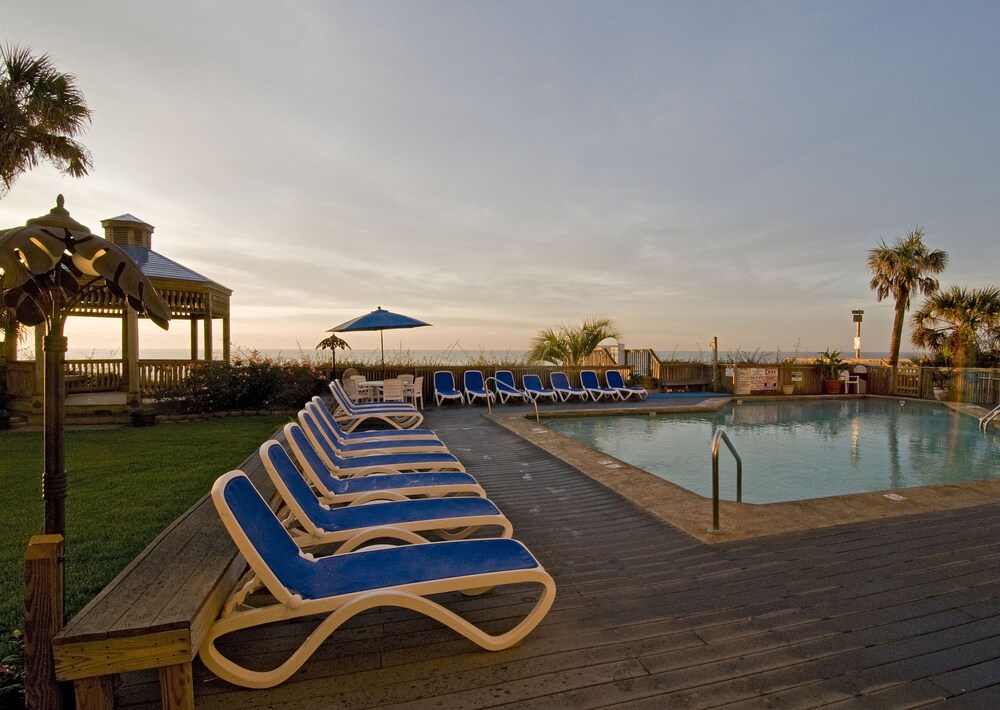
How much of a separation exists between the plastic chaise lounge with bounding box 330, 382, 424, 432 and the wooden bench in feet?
19.2

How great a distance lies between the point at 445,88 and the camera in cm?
1239

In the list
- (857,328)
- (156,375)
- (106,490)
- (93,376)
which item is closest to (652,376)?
(857,328)

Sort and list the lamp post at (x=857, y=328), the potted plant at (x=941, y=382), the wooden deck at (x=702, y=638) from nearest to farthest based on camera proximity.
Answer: the wooden deck at (x=702, y=638)
the potted plant at (x=941, y=382)
the lamp post at (x=857, y=328)

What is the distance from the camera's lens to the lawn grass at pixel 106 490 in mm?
3160

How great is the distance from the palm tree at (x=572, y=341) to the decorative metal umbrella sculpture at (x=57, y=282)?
582 inches

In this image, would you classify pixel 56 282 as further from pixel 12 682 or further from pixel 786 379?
pixel 786 379

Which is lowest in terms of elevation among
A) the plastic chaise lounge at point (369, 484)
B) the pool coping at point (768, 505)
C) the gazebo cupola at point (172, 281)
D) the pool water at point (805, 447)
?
the pool water at point (805, 447)

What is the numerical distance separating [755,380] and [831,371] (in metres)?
2.89

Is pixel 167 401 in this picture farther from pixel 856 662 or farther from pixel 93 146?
pixel 856 662

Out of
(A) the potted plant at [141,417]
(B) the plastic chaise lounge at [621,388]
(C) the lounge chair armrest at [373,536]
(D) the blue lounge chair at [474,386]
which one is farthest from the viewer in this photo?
(B) the plastic chaise lounge at [621,388]

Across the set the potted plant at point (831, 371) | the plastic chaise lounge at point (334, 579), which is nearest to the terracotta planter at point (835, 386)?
the potted plant at point (831, 371)

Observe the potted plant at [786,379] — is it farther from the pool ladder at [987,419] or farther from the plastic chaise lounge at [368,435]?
the plastic chaise lounge at [368,435]

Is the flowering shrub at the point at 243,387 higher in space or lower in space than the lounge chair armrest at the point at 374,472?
higher

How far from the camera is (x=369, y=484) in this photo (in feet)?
12.3
